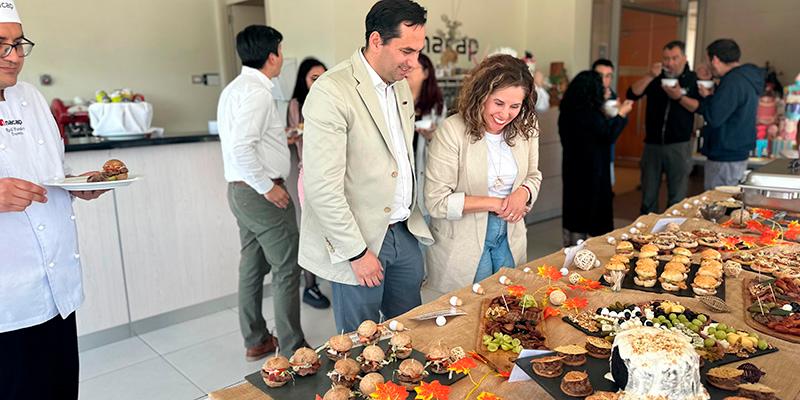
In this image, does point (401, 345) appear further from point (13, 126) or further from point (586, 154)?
point (586, 154)

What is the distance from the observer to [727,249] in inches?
72.1

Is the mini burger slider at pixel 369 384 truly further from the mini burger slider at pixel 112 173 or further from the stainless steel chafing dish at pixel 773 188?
the stainless steel chafing dish at pixel 773 188

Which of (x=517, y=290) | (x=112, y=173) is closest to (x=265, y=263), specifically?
(x=112, y=173)

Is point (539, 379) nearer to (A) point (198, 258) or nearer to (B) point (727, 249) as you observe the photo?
(B) point (727, 249)

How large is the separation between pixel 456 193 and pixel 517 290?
1.27ft

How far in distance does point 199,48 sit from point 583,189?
444 cm

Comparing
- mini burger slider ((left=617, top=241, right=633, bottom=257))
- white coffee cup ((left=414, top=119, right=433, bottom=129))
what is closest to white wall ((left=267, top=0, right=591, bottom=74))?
white coffee cup ((left=414, top=119, right=433, bottom=129))

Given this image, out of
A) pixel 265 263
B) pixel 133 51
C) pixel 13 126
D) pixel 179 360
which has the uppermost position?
pixel 133 51

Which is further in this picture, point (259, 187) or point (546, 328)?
point (259, 187)

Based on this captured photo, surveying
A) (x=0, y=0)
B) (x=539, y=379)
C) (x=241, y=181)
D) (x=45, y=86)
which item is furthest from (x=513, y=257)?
(x=45, y=86)

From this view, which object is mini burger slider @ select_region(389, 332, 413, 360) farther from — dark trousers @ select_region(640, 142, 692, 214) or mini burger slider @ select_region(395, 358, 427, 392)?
dark trousers @ select_region(640, 142, 692, 214)

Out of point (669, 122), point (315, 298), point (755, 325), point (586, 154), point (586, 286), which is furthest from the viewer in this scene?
point (669, 122)

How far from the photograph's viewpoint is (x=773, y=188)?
1.92 metres

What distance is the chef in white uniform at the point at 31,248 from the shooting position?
1297mm
